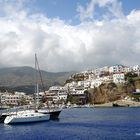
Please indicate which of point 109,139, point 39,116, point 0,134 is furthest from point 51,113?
point 109,139

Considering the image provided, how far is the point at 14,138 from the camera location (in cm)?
6300

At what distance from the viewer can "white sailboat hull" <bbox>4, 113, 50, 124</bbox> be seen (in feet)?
292

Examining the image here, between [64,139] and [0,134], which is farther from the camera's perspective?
[0,134]

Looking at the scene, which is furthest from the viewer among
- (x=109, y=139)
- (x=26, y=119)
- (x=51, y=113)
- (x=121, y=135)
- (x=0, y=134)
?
(x=51, y=113)

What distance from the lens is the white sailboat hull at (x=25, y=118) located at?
89125 mm

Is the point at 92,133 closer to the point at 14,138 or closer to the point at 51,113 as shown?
the point at 14,138

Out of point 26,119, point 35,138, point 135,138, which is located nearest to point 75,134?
point 35,138

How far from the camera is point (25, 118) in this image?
90750 millimetres

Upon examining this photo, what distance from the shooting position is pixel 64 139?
5872 cm

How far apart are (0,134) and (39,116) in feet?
78.3

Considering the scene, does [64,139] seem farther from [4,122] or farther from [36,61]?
[36,61]

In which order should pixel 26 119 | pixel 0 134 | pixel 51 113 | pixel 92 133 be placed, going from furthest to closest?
pixel 51 113, pixel 26 119, pixel 0 134, pixel 92 133

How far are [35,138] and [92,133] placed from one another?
379 inches

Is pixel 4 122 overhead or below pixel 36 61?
below
